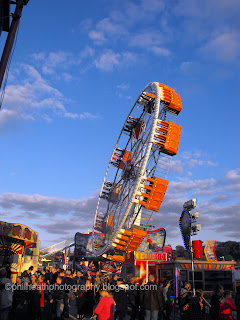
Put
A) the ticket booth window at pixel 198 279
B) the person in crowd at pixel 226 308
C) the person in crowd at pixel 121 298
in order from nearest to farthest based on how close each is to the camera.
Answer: the person in crowd at pixel 226 308, the person in crowd at pixel 121 298, the ticket booth window at pixel 198 279

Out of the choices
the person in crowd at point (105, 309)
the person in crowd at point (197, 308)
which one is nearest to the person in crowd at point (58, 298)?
the person in crowd at point (105, 309)

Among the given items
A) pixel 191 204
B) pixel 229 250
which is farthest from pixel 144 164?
pixel 229 250

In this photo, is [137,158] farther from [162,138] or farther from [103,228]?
[103,228]

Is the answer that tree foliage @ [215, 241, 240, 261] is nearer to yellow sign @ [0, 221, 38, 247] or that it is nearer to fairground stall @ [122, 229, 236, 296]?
yellow sign @ [0, 221, 38, 247]

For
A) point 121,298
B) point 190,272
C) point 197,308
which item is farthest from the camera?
point 190,272

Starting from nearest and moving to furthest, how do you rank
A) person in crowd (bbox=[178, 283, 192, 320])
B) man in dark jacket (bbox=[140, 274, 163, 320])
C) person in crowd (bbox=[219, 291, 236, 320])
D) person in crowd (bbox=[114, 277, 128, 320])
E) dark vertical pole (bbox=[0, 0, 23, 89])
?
person in crowd (bbox=[219, 291, 236, 320]) < man in dark jacket (bbox=[140, 274, 163, 320]) < person in crowd (bbox=[178, 283, 192, 320]) < person in crowd (bbox=[114, 277, 128, 320]) < dark vertical pole (bbox=[0, 0, 23, 89])

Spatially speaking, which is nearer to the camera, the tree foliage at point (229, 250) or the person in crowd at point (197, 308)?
the person in crowd at point (197, 308)

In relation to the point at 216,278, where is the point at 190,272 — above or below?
above

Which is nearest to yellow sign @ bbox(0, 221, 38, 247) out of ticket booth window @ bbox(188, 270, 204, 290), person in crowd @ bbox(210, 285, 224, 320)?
ticket booth window @ bbox(188, 270, 204, 290)

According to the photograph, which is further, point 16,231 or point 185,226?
point 16,231

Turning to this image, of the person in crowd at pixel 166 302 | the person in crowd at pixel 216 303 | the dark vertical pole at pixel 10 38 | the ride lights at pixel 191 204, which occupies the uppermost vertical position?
the dark vertical pole at pixel 10 38

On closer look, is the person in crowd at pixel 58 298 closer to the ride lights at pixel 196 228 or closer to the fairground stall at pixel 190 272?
the fairground stall at pixel 190 272

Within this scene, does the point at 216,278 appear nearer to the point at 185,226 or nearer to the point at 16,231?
the point at 185,226

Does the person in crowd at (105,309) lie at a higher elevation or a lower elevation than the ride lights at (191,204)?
lower
